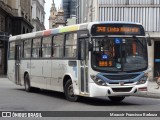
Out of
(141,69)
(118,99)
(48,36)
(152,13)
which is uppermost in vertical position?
(152,13)

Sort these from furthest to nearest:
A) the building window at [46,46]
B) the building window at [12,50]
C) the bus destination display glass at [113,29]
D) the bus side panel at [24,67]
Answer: the building window at [12,50], the bus side panel at [24,67], the building window at [46,46], the bus destination display glass at [113,29]

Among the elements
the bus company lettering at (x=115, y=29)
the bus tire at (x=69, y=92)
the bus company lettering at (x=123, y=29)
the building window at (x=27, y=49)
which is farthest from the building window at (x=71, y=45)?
the building window at (x=27, y=49)

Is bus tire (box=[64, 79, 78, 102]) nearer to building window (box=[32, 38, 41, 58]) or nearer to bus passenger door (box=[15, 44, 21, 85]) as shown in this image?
building window (box=[32, 38, 41, 58])

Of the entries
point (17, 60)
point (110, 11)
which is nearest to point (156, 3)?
point (110, 11)

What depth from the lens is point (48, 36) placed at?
21188 millimetres

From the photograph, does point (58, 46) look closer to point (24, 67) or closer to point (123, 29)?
point (123, 29)

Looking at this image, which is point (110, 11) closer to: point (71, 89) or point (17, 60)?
point (17, 60)

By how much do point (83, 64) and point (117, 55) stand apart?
136cm

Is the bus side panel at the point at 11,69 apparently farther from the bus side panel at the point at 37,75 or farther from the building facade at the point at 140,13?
the building facade at the point at 140,13

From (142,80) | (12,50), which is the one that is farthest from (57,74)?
(12,50)

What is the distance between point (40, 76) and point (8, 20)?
143 feet

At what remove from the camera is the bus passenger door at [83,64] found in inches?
683

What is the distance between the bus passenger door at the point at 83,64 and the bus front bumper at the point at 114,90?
498 mm

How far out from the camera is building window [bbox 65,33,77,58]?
1839 centimetres
